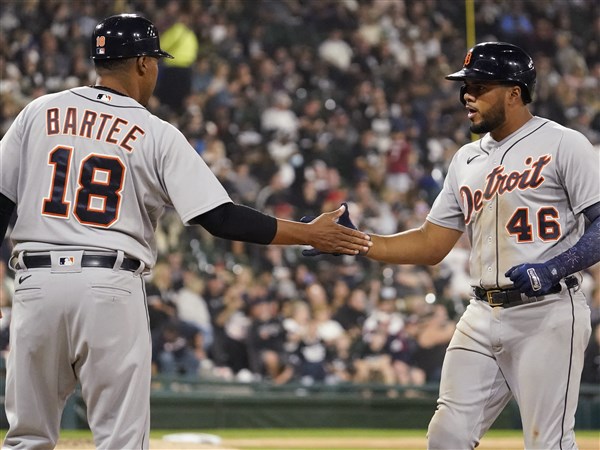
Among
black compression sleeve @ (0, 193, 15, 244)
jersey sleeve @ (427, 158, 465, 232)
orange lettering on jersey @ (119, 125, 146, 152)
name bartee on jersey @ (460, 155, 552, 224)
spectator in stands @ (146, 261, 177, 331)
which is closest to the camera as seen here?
orange lettering on jersey @ (119, 125, 146, 152)

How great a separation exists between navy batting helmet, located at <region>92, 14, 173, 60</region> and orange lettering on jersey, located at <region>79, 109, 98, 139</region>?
28cm

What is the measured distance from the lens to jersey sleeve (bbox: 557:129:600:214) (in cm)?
454

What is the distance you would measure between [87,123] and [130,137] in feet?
0.56

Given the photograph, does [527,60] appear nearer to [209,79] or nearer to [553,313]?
[553,313]

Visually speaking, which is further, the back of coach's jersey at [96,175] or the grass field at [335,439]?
the grass field at [335,439]

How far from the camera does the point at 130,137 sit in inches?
164

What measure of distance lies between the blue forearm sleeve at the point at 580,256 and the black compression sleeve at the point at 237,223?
1.13 m

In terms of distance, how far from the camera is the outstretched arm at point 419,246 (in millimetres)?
5219

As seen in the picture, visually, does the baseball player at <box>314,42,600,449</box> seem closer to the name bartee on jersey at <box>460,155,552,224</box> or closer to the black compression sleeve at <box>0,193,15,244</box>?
the name bartee on jersey at <box>460,155,552,224</box>

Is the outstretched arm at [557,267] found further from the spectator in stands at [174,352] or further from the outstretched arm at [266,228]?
the spectator in stands at [174,352]

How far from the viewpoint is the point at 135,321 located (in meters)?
4.09

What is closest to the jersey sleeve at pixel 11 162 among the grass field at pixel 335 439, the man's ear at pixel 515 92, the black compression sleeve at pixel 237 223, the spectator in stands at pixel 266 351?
the black compression sleeve at pixel 237 223

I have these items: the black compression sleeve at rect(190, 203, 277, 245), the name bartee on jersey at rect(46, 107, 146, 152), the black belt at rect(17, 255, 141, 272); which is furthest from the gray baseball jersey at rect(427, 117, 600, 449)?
the name bartee on jersey at rect(46, 107, 146, 152)

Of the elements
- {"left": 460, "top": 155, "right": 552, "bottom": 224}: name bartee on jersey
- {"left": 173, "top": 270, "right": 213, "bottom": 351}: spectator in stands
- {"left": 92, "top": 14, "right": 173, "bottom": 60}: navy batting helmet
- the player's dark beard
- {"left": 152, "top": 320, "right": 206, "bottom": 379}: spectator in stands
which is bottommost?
{"left": 152, "top": 320, "right": 206, "bottom": 379}: spectator in stands
